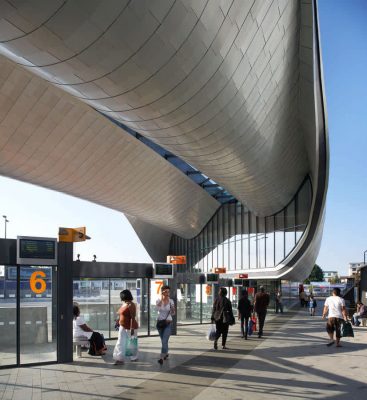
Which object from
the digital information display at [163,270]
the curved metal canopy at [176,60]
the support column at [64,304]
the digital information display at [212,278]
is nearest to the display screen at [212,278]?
the digital information display at [212,278]

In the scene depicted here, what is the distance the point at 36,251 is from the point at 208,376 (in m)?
4.28

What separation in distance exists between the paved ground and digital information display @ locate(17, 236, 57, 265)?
2.09 m

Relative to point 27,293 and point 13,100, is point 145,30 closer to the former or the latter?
point 27,293

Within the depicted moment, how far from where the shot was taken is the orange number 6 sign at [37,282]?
10945 millimetres

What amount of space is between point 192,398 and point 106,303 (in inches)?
296

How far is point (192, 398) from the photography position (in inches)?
300

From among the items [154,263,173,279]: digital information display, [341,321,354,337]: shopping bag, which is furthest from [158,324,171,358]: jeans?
[154,263,173,279]: digital information display

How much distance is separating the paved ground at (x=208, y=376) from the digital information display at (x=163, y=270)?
3.03m

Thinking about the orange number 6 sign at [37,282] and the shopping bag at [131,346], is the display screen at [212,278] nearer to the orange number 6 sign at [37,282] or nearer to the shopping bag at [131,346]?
the shopping bag at [131,346]

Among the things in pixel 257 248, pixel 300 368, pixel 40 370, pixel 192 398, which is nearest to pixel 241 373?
pixel 300 368

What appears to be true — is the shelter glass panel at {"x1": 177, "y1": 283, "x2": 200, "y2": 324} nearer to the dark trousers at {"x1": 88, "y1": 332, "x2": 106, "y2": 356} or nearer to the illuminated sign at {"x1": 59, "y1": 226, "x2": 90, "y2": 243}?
the dark trousers at {"x1": 88, "y1": 332, "x2": 106, "y2": 356}

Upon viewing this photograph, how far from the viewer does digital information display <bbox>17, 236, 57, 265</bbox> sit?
35.1 ft

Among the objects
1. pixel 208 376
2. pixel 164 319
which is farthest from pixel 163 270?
pixel 208 376

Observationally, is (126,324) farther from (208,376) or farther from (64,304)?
(208,376)
